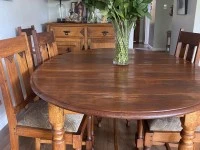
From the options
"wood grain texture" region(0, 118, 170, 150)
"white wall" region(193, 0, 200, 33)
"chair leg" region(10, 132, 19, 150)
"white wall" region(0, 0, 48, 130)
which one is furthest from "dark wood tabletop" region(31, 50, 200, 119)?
"white wall" region(193, 0, 200, 33)

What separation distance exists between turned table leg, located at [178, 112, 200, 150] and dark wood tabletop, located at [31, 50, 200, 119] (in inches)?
4.3

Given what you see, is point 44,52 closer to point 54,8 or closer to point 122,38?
point 122,38

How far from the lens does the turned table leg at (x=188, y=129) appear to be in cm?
97

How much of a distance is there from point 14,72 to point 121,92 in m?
0.72

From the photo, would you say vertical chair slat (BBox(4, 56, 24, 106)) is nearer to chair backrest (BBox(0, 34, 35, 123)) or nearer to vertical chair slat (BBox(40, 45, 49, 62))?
chair backrest (BBox(0, 34, 35, 123))

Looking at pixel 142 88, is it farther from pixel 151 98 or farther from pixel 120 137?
pixel 120 137

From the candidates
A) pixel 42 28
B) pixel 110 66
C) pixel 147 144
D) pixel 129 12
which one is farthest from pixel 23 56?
pixel 42 28

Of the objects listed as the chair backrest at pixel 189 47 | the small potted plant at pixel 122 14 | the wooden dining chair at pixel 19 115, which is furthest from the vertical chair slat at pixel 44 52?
the chair backrest at pixel 189 47

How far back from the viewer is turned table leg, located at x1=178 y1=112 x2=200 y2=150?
973 millimetres

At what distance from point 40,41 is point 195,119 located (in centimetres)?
136

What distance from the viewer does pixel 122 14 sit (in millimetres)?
1333

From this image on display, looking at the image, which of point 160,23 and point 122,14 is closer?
point 122,14

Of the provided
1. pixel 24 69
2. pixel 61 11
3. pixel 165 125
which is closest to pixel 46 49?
pixel 24 69

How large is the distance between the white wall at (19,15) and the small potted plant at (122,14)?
1194mm
